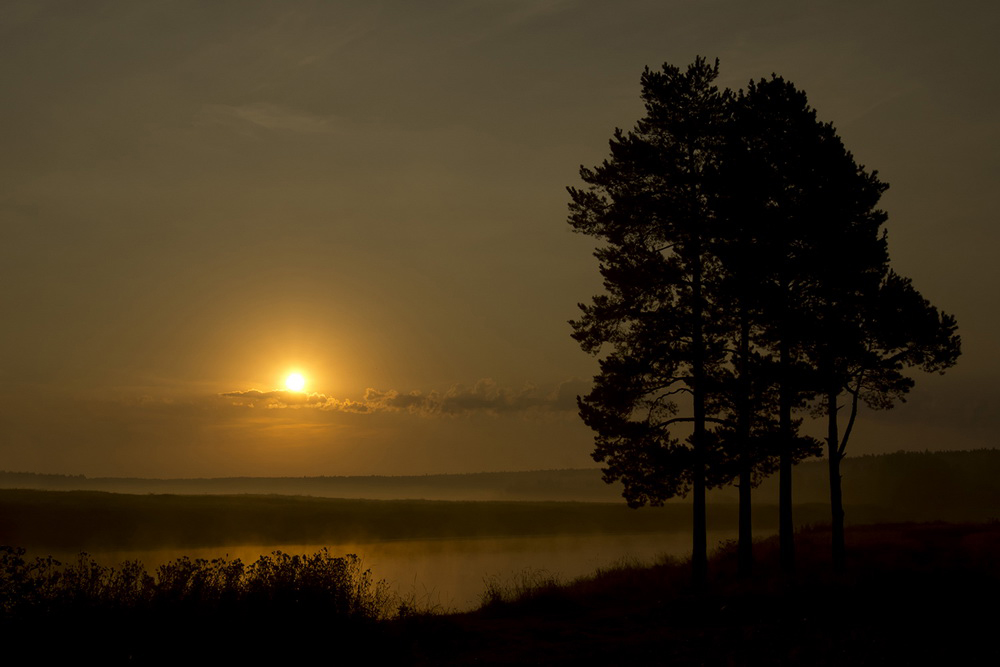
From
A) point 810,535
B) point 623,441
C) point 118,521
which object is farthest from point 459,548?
point 623,441

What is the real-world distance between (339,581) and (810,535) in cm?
2777

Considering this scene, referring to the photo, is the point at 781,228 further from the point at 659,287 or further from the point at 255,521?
the point at 255,521

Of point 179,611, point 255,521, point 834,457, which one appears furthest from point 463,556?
point 179,611

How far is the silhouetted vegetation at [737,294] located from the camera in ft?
82.3

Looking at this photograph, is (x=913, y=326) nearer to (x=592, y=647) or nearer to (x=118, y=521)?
(x=592, y=647)

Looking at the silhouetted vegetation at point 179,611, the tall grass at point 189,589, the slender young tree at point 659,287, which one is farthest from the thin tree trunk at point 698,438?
the silhouetted vegetation at point 179,611

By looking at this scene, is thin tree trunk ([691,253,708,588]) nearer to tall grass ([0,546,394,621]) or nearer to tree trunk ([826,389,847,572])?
tree trunk ([826,389,847,572])

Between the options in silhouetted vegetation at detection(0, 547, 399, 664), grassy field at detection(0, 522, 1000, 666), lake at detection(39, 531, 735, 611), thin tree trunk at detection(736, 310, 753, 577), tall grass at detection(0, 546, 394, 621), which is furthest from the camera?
lake at detection(39, 531, 735, 611)

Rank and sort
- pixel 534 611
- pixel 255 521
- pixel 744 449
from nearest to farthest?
pixel 534 611 → pixel 744 449 → pixel 255 521

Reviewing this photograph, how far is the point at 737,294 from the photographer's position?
82.0ft

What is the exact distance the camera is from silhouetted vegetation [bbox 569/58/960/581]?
82.3 feet

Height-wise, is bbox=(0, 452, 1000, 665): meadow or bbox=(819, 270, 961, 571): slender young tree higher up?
bbox=(819, 270, 961, 571): slender young tree

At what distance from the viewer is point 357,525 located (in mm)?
74125

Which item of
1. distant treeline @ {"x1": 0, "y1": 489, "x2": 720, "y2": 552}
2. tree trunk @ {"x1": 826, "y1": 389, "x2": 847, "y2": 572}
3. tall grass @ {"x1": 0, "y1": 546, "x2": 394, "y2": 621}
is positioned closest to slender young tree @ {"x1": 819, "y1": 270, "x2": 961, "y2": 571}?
tree trunk @ {"x1": 826, "y1": 389, "x2": 847, "y2": 572}
